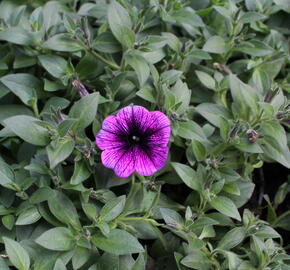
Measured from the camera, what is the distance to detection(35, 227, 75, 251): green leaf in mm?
1738

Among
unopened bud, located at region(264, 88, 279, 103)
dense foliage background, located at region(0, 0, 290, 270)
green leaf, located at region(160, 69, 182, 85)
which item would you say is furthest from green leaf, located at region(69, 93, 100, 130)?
unopened bud, located at region(264, 88, 279, 103)

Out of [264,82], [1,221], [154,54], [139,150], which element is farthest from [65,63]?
[264,82]

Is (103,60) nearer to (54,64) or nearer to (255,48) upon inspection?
(54,64)

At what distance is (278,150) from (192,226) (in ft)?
1.79

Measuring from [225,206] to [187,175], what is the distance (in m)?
0.21

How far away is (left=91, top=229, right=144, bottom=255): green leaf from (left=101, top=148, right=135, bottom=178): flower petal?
24 cm

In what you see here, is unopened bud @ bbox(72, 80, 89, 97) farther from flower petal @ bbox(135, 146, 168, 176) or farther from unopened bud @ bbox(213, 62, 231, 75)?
unopened bud @ bbox(213, 62, 231, 75)

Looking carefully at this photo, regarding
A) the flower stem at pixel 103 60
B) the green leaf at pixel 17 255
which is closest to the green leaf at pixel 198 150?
the flower stem at pixel 103 60

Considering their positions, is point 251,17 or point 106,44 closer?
point 106,44

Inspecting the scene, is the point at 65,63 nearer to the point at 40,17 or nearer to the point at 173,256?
the point at 40,17

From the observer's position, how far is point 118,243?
178 cm

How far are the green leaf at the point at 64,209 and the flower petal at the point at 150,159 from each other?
0.32 metres

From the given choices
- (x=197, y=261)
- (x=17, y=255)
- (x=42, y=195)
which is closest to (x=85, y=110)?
(x=42, y=195)

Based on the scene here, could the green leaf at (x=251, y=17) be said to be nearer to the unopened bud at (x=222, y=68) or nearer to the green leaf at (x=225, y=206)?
the unopened bud at (x=222, y=68)
